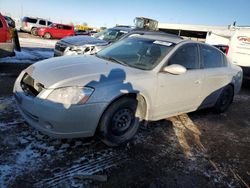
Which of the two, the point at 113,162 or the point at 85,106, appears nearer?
the point at 85,106

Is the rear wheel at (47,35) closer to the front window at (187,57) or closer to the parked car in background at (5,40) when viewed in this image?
the parked car in background at (5,40)

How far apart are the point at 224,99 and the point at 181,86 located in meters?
2.07

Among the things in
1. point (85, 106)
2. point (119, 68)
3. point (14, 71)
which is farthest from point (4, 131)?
point (14, 71)

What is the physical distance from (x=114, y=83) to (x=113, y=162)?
3.45ft

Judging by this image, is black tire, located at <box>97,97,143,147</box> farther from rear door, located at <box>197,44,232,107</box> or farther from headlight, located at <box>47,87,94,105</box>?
rear door, located at <box>197,44,232,107</box>

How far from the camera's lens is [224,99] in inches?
226

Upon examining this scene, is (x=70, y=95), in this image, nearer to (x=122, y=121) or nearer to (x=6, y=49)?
(x=122, y=121)

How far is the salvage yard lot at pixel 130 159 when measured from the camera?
2865 mm

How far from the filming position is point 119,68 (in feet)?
12.0

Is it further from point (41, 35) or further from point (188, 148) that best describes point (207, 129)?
point (41, 35)

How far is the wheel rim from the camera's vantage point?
3.51m

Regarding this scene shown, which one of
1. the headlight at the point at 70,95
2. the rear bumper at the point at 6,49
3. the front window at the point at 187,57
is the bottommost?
the rear bumper at the point at 6,49

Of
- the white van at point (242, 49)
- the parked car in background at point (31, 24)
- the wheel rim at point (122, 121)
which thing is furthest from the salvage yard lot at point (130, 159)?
the parked car in background at point (31, 24)

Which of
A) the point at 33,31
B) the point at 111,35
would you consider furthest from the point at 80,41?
the point at 33,31
